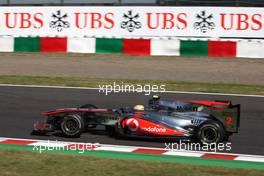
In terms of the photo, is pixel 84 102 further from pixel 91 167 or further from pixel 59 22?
pixel 59 22

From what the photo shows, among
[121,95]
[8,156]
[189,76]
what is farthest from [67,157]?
[189,76]

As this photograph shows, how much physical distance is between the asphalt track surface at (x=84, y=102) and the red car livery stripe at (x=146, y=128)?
177 millimetres

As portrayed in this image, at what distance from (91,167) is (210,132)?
200cm

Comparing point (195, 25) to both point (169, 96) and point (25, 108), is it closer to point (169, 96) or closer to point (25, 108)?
point (169, 96)

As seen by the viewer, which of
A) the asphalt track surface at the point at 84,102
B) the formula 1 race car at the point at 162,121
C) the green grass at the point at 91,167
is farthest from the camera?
the asphalt track surface at the point at 84,102

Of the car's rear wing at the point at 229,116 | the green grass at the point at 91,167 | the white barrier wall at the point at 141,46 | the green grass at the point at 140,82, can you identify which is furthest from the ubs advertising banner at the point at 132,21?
the green grass at the point at 91,167

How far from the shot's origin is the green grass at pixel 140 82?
1381cm

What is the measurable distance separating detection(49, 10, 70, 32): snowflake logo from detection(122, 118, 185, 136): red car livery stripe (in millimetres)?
12528

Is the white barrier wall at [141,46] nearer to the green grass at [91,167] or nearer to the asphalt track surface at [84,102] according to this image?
the asphalt track surface at [84,102]

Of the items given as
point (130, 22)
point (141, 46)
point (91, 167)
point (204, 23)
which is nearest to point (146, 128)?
point (91, 167)

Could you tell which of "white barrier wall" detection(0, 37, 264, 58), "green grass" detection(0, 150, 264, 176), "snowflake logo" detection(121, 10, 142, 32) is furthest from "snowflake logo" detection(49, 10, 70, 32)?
"green grass" detection(0, 150, 264, 176)

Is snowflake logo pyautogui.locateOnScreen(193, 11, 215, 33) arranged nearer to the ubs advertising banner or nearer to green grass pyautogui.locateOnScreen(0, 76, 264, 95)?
the ubs advertising banner

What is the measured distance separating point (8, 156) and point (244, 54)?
12300 mm

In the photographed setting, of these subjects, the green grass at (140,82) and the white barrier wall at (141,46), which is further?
the white barrier wall at (141,46)
